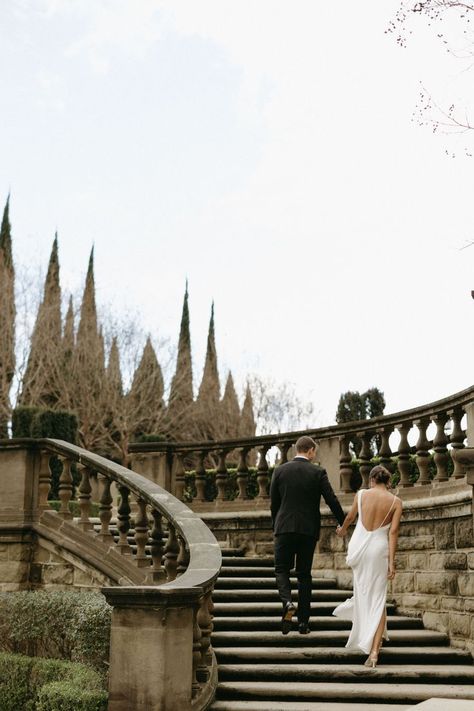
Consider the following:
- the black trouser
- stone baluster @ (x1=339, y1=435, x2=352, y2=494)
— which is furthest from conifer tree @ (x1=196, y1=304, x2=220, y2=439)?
the black trouser

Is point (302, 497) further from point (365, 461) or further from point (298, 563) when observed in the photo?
point (365, 461)

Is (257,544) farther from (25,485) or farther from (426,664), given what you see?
(426,664)

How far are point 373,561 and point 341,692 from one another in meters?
1.15

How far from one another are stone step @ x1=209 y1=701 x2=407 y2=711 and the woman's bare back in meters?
1.56

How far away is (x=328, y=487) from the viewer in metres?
8.32

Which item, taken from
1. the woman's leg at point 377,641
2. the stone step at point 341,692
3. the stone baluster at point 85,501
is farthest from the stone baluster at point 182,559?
the stone baluster at point 85,501

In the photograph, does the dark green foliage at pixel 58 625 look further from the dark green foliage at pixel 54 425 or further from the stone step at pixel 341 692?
the dark green foliage at pixel 54 425

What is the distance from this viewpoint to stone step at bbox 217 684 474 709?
275 inches

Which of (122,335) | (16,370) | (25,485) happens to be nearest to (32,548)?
(25,485)

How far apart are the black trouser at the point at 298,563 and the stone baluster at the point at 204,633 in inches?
51.5

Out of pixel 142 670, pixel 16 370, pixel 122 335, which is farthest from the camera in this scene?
pixel 122 335

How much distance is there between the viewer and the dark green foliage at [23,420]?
72.2ft

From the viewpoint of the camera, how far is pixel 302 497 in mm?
8242

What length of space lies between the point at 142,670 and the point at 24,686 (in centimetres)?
235
